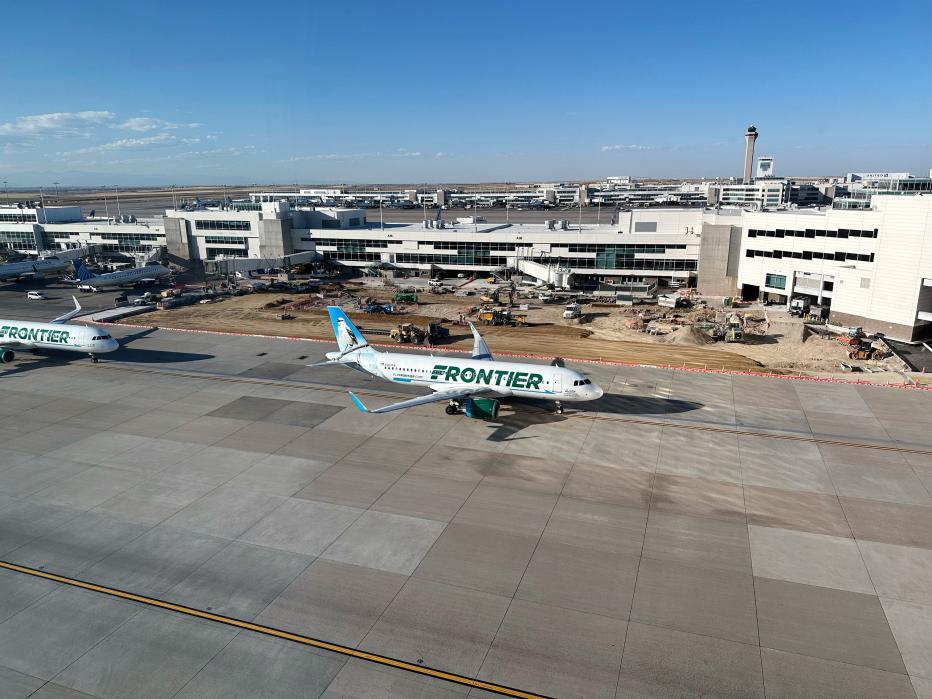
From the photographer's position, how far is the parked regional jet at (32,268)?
11969 cm

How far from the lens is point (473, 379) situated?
1913 inches

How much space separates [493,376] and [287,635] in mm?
27125

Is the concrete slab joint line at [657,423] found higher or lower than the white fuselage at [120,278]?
lower

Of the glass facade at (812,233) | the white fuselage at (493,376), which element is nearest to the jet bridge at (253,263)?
the white fuselage at (493,376)

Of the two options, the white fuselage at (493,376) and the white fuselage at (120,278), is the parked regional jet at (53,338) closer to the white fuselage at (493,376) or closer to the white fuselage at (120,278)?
the white fuselage at (493,376)

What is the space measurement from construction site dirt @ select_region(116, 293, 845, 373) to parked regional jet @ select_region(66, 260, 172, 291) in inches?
1021

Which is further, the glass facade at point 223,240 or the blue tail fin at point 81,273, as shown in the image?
the glass facade at point 223,240

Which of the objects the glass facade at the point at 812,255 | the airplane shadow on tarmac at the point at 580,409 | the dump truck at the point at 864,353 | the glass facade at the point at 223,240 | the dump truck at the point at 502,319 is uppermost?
the glass facade at the point at 223,240

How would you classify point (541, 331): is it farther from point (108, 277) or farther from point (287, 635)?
point (108, 277)

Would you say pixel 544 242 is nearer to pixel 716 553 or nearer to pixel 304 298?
pixel 304 298

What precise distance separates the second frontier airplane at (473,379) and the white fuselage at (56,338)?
32.4m

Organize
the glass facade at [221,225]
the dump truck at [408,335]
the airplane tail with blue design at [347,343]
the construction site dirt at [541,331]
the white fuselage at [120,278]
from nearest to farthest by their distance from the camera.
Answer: the airplane tail with blue design at [347,343]
the construction site dirt at [541,331]
the dump truck at [408,335]
the white fuselage at [120,278]
the glass facade at [221,225]

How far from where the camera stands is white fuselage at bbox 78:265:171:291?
11225 centimetres

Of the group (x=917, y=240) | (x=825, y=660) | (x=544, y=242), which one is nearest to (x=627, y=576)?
(x=825, y=660)
